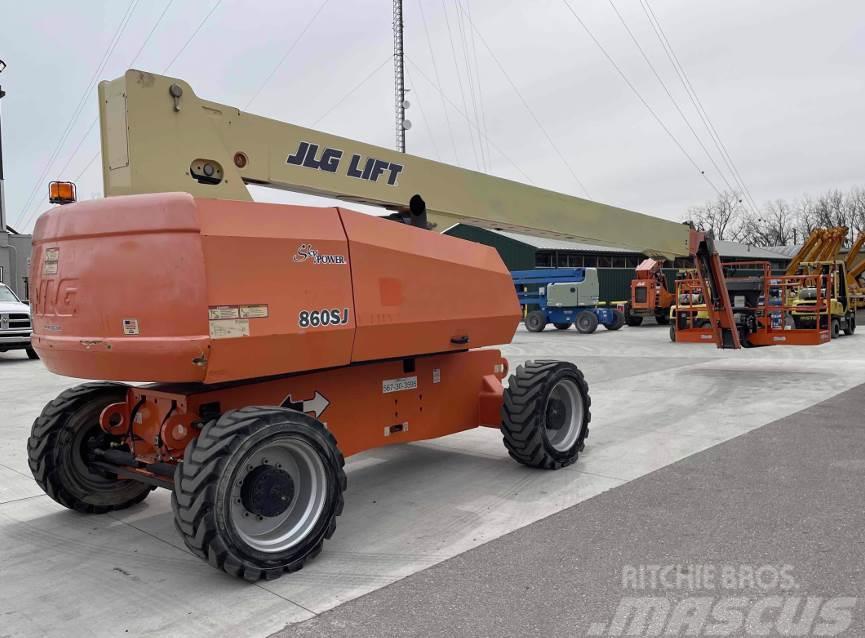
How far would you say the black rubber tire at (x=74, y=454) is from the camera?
15.7 feet

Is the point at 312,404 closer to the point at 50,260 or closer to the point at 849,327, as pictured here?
the point at 50,260

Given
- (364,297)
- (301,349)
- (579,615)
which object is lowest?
(579,615)

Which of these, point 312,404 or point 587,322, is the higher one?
point 587,322

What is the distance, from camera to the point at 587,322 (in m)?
23.8

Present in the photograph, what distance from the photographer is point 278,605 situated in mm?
3479

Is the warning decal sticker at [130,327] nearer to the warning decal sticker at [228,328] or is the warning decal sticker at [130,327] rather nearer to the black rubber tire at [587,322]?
the warning decal sticker at [228,328]

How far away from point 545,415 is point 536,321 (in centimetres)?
1958

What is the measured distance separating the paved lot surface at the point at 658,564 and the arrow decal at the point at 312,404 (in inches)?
56.3

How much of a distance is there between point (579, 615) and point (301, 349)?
2139 millimetres

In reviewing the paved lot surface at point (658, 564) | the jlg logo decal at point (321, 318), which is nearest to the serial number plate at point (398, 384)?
the jlg logo decal at point (321, 318)

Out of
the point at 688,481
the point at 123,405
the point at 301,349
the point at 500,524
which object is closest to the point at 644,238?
the point at 688,481

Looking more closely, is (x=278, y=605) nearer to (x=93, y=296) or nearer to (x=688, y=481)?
(x=93, y=296)

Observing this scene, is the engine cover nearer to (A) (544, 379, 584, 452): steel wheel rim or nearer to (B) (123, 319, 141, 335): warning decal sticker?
(B) (123, 319, 141, 335): warning decal sticker

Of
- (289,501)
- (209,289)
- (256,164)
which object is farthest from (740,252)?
(209,289)
